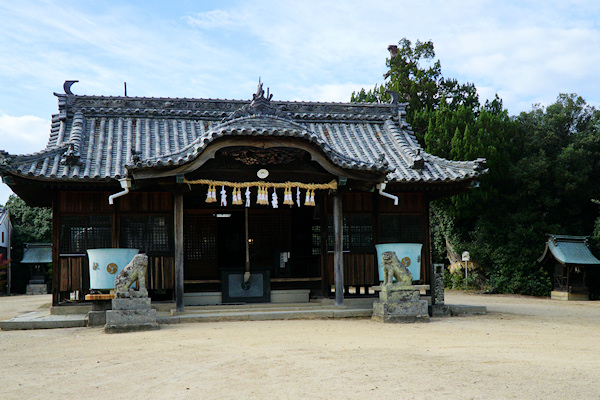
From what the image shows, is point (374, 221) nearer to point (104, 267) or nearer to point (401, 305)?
→ point (401, 305)

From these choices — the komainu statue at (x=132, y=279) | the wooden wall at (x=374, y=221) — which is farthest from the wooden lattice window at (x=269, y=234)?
the komainu statue at (x=132, y=279)

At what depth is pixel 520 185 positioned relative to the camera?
973 inches

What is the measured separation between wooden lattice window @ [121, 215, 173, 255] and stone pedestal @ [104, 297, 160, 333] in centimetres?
257

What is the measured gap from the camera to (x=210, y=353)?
723cm

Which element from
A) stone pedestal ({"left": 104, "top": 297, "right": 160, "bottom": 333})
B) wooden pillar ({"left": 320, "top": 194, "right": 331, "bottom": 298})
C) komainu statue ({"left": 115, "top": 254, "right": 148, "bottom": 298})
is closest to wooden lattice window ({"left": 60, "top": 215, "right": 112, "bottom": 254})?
komainu statue ({"left": 115, "top": 254, "right": 148, "bottom": 298})

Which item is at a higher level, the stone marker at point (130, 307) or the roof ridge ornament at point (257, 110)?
the roof ridge ornament at point (257, 110)

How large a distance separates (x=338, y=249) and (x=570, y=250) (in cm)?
1392

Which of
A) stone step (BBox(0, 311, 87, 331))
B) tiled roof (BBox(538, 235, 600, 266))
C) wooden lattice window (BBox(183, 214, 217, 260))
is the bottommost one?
stone step (BBox(0, 311, 87, 331))

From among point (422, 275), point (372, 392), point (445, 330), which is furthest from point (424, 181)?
point (372, 392)

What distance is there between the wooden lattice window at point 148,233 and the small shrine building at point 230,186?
23 mm

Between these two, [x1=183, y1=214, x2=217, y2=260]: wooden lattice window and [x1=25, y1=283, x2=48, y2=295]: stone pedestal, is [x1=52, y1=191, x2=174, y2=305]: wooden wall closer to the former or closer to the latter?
[x1=183, y1=214, x2=217, y2=260]: wooden lattice window

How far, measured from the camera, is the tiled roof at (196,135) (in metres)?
10.9

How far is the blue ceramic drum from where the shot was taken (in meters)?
10.6

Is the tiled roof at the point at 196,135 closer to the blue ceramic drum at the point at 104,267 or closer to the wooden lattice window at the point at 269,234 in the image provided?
the blue ceramic drum at the point at 104,267
